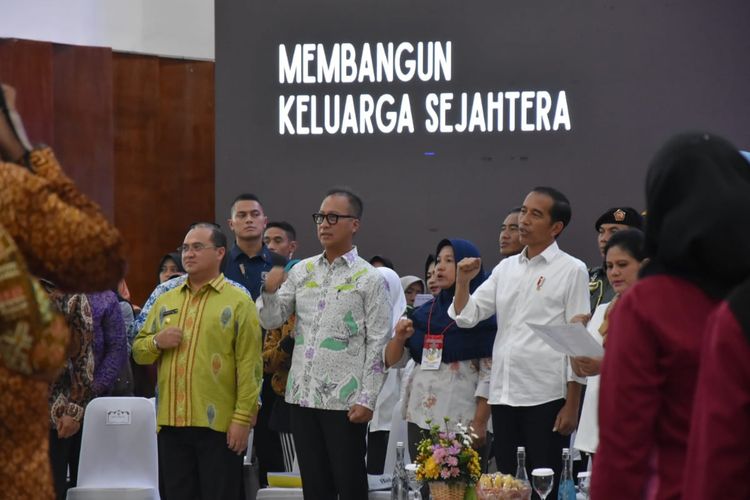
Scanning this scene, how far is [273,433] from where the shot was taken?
5586mm

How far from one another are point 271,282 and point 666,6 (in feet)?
12.4

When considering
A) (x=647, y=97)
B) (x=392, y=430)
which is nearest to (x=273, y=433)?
(x=392, y=430)

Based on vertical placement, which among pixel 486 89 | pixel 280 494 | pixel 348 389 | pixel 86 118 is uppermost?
pixel 486 89

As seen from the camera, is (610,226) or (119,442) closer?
(119,442)

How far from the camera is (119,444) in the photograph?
194 inches

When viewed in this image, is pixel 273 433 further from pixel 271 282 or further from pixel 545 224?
pixel 545 224

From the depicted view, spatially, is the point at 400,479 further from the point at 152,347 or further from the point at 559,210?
the point at 559,210

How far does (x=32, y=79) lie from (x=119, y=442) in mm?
3787

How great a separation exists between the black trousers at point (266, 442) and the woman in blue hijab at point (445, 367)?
37.1 inches

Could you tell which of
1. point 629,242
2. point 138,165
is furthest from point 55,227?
point 138,165

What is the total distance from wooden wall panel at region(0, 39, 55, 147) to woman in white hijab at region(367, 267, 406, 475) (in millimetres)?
3309

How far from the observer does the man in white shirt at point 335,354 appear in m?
4.60

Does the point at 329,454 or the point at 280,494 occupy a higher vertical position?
the point at 329,454

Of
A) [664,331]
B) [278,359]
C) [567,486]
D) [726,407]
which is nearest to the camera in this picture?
[726,407]
